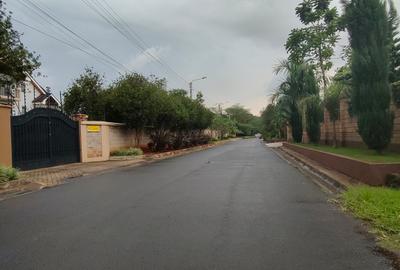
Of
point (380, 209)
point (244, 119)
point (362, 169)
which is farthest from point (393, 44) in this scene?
point (244, 119)

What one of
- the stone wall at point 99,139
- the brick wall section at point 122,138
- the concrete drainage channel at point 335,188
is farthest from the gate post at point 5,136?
the brick wall section at point 122,138

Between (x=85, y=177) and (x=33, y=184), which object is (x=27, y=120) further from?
(x=33, y=184)

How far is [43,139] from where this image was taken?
2269 cm

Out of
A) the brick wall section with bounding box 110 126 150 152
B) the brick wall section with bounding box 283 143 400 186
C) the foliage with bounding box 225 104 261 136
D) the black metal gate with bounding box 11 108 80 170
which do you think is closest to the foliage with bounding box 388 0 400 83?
the brick wall section with bounding box 283 143 400 186

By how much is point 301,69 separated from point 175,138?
14.9 m

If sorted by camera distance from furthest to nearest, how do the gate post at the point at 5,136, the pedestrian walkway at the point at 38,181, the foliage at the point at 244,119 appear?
the foliage at the point at 244,119
the gate post at the point at 5,136
the pedestrian walkway at the point at 38,181

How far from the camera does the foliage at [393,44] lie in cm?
1677

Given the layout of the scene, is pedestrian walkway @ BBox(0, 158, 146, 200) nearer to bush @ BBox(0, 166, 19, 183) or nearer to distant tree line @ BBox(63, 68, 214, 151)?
bush @ BBox(0, 166, 19, 183)

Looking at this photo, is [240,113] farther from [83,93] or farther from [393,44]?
[393,44]

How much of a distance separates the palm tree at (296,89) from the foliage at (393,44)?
15.1 m

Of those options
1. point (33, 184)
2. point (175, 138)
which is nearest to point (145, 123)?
point (175, 138)

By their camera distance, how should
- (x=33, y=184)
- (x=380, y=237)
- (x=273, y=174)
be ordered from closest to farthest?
(x=380, y=237), (x=33, y=184), (x=273, y=174)

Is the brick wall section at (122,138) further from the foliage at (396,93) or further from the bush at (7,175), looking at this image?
the foliage at (396,93)

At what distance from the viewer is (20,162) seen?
67.6 feet
